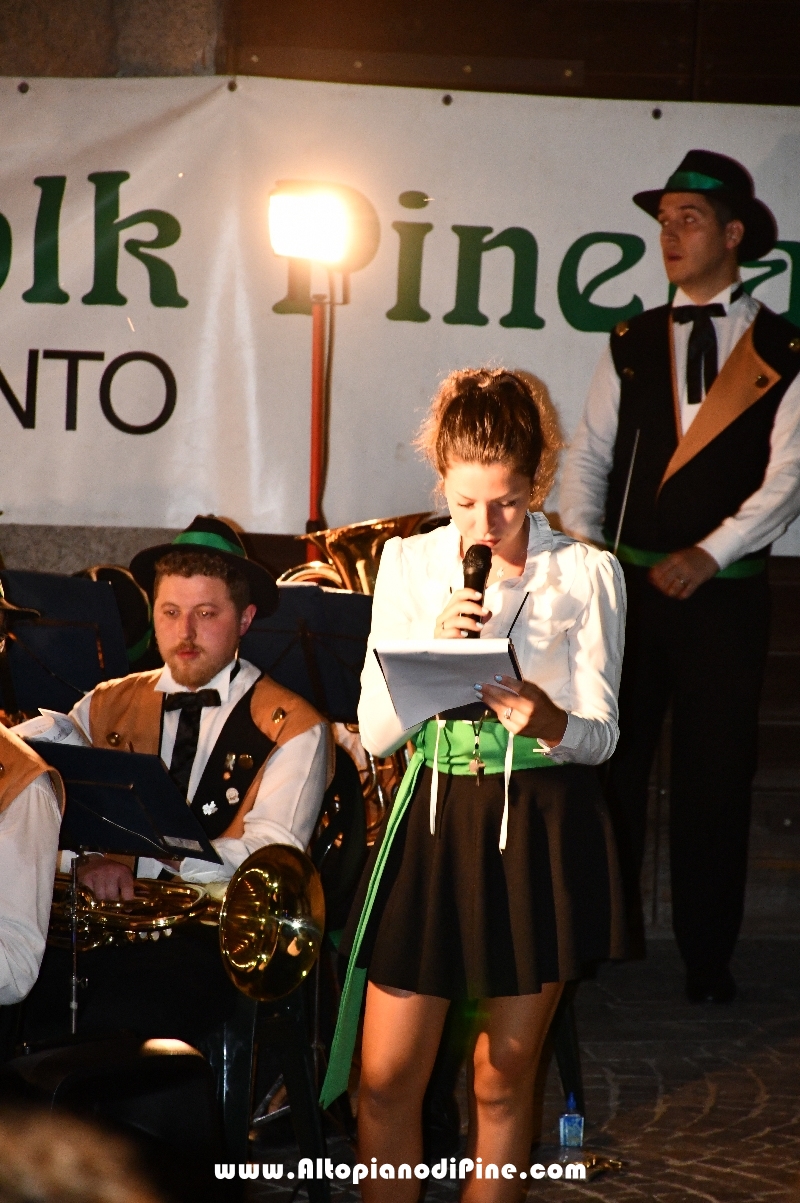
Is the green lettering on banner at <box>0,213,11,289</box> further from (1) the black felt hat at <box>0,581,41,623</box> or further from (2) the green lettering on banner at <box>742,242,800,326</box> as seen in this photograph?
(2) the green lettering on banner at <box>742,242,800,326</box>

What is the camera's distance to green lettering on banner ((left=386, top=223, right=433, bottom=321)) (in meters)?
5.98

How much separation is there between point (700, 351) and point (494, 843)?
3.21 m

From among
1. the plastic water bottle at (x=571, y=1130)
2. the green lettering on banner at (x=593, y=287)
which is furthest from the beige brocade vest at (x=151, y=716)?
the green lettering on banner at (x=593, y=287)

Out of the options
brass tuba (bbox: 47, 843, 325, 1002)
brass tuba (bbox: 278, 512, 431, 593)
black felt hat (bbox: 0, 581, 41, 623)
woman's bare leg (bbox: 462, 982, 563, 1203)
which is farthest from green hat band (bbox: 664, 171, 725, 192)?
woman's bare leg (bbox: 462, 982, 563, 1203)

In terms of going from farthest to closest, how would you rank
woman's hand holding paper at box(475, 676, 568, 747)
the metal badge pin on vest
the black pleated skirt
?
the metal badge pin on vest < the black pleated skirt < woman's hand holding paper at box(475, 676, 568, 747)

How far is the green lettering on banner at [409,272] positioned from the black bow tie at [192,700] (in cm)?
253

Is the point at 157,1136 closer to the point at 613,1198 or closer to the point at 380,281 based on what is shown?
the point at 613,1198

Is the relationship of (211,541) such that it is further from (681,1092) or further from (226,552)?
(681,1092)

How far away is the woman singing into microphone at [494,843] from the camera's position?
2.80 meters

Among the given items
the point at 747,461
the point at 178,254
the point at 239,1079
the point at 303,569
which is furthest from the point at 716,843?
the point at 178,254

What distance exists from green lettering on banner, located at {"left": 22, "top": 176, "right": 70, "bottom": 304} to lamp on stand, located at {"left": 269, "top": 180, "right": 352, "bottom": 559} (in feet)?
2.98

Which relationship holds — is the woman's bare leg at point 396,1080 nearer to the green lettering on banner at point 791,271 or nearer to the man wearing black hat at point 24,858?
the man wearing black hat at point 24,858

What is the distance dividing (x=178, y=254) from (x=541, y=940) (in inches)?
158

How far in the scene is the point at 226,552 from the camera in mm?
4078
